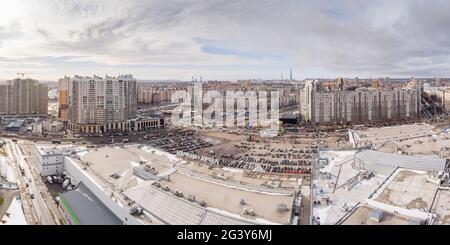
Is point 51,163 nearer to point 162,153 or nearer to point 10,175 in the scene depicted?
point 10,175

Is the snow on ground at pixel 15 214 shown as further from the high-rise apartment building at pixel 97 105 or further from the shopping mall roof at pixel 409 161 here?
the high-rise apartment building at pixel 97 105

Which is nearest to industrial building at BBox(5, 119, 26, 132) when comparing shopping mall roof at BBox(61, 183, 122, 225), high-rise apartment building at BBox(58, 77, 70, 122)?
high-rise apartment building at BBox(58, 77, 70, 122)

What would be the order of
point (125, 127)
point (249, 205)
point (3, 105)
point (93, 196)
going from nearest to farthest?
point (249, 205), point (93, 196), point (125, 127), point (3, 105)

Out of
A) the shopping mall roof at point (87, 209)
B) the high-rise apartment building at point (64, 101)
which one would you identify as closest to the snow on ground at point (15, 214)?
the shopping mall roof at point (87, 209)
